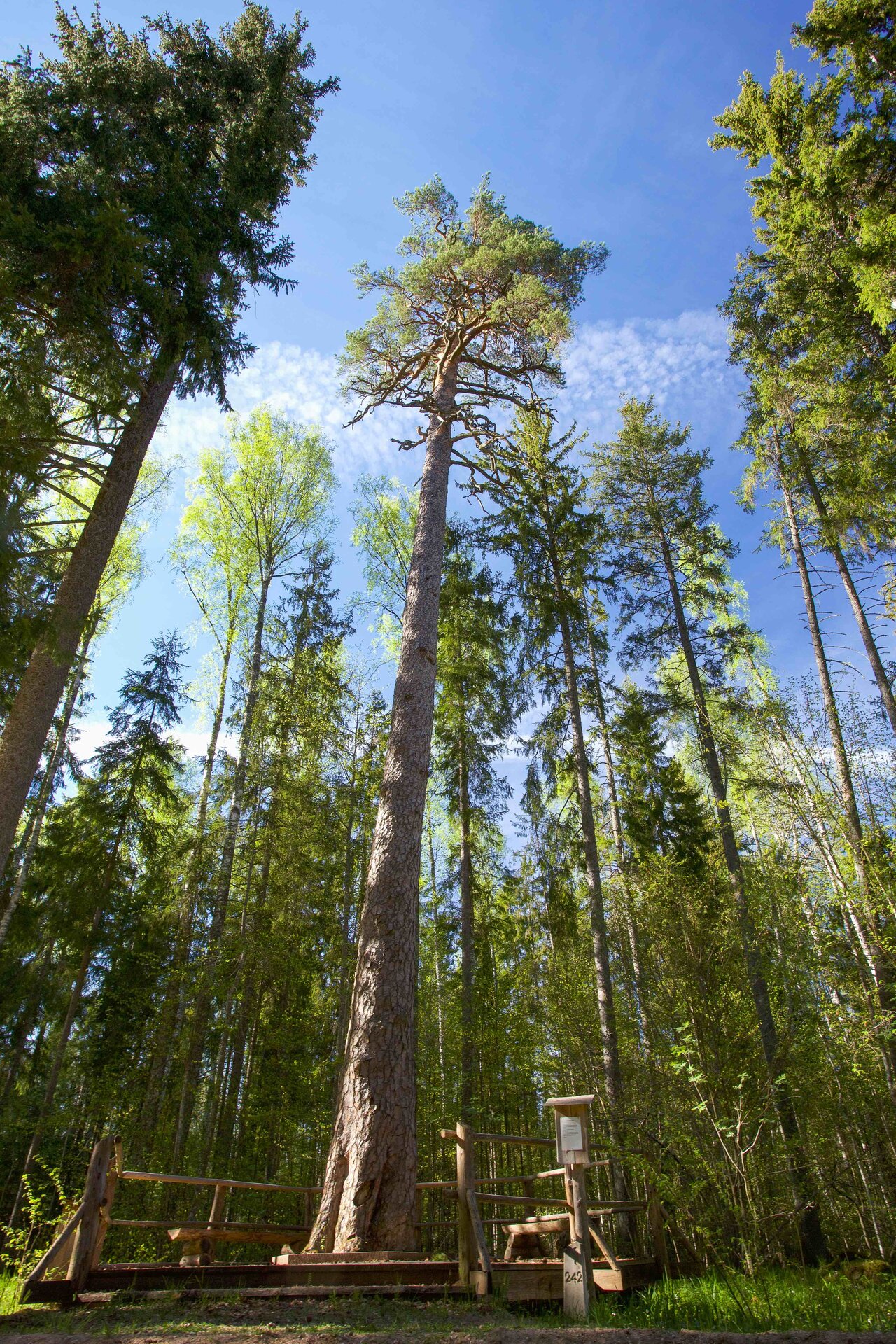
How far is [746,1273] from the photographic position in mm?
5488

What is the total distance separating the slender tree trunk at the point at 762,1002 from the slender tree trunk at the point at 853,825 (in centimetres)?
119

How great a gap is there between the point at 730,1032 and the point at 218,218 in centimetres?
1018

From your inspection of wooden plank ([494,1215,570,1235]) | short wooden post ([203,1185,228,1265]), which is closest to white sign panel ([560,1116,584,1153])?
wooden plank ([494,1215,570,1235])

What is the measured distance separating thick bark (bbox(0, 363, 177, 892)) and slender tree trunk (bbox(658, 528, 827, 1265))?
6.59m

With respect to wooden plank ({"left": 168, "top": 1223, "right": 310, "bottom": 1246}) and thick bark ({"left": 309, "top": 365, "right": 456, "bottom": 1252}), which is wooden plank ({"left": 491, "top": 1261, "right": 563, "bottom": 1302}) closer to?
thick bark ({"left": 309, "top": 365, "right": 456, "bottom": 1252})

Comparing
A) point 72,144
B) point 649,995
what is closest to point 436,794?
point 649,995

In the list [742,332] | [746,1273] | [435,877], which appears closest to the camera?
[746,1273]

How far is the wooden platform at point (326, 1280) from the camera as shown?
4309mm

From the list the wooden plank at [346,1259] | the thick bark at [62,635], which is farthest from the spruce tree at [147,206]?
the wooden plank at [346,1259]

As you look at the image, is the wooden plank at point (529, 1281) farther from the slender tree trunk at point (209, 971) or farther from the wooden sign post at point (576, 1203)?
the slender tree trunk at point (209, 971)

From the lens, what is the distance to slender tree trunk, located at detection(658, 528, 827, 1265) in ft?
23.8

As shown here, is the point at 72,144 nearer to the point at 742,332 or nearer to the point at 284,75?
the point at 284,75

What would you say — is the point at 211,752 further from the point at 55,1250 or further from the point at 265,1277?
the point at 265,1277

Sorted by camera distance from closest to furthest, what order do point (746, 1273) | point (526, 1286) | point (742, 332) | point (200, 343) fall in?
point (526, 1286), point (746, 1273), point (200, 343), point (742, 332)
